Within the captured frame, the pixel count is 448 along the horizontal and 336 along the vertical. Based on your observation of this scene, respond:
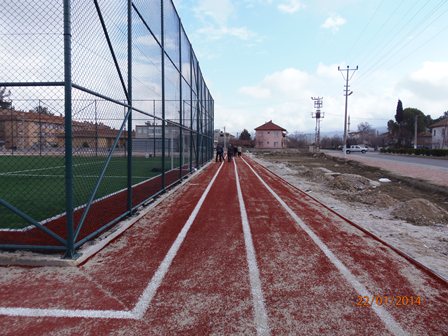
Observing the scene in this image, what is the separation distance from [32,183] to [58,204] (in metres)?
5.72

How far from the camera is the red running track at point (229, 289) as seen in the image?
2.96 m

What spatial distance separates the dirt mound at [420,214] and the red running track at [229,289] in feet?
6.86

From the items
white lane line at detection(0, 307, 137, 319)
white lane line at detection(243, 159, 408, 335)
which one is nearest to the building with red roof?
white lane line at detection(243, 159, 408, 335)

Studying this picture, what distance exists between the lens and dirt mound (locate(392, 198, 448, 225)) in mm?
6988

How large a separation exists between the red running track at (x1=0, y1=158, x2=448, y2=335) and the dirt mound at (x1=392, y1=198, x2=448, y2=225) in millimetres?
2091

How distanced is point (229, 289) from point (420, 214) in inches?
227

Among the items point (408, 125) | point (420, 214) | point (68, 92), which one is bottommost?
point (420, 214)

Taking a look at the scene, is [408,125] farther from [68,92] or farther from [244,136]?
[68,92]

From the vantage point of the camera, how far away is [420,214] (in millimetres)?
7219

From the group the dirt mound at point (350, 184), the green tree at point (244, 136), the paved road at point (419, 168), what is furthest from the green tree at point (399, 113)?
the dirt mound at point (350, 184)

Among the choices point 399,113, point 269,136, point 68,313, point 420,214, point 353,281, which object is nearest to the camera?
point 68,313

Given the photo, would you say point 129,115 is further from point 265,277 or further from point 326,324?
point 326,324

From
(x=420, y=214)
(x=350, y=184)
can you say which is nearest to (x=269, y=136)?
(x=350, y=184)

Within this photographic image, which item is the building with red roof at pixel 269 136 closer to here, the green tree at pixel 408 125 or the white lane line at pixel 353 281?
the green tree at pixel 408 125
